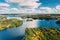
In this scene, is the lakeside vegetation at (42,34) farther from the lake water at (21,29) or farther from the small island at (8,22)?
the small island at (8,22)

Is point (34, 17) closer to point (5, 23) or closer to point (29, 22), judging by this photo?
point (29, 22)

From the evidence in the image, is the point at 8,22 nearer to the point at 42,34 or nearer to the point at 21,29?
the point at 21,29

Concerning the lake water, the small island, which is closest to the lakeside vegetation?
the lake water

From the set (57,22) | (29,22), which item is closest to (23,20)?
(29,22)

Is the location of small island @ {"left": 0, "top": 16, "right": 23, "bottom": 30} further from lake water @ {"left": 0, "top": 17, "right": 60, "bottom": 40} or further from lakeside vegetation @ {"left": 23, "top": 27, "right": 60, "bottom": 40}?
lakeside vegetation @ {"left": 23, "top": 27, "right": 60, "bottom": 40}

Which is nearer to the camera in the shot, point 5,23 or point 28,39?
point 28,39

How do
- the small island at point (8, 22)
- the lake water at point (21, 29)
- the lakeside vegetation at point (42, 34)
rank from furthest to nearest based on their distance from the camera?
the small island at point (8, 22) → the lake water at point (21, 29) → the lakeside vegetation at point (42, 34)

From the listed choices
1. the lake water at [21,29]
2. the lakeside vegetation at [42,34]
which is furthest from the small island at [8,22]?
the lakeside vegetation at [42,34]
